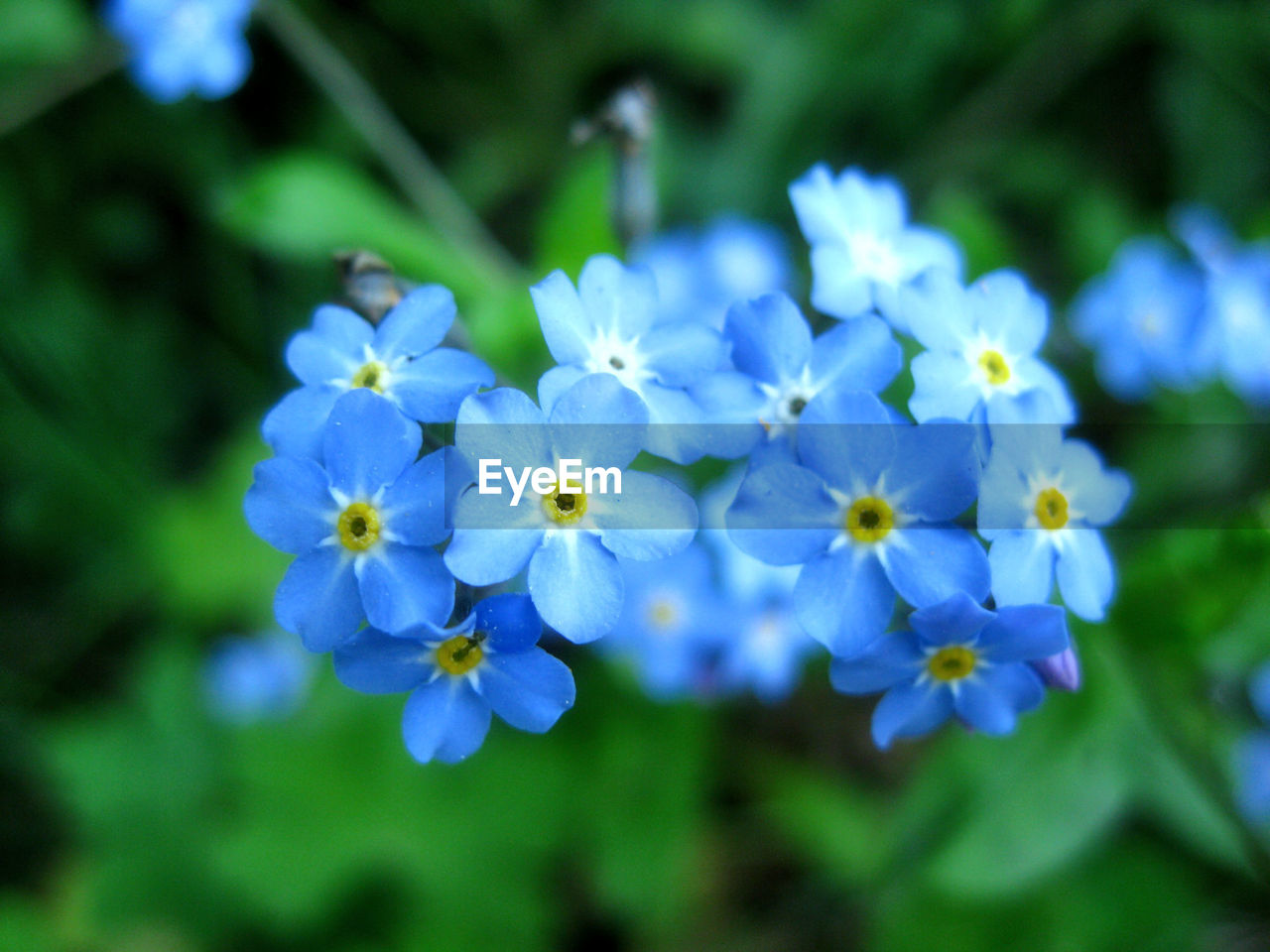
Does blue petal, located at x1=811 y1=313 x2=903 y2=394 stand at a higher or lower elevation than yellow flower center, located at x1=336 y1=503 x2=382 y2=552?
higher

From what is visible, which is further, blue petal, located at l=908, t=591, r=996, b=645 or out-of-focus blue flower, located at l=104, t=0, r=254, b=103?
out-of-focus blue flower, located at l=104, t=0, r=254, b=103

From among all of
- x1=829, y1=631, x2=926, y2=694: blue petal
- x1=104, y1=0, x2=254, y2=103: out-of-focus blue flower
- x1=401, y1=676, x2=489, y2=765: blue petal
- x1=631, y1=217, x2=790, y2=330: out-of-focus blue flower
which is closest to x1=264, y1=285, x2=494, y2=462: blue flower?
x1=401, y1=676, x2=489, y2=765: blue petal

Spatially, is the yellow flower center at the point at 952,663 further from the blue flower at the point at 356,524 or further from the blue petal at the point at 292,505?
the blue petal at the point at 292,505

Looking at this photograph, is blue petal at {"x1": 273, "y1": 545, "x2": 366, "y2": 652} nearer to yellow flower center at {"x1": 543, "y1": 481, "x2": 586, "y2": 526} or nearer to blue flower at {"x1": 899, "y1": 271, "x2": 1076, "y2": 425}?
yellow flower center at {"x1": 543, "y1": 481, "x2": 586, "y2": 526}

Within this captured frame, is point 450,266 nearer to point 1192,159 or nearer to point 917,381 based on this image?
point 917,381

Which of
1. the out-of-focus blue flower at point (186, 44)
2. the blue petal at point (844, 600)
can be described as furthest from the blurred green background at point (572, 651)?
the blue petal at point (844, 600)

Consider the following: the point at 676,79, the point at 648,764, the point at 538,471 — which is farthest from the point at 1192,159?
the point at 538,471

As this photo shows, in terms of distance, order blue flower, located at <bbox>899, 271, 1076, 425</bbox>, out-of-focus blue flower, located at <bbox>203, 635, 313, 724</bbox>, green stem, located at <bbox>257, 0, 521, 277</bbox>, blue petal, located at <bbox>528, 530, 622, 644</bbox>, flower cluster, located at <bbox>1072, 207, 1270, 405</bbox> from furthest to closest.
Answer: out-of-focus blue flower, located at <bbox>203, 635, 313, 724</bbox>
flower cluster, located at <bbox>1072, 207, 1270, 405</bbox>
green stem, located at <bbox>257, 0, 521, 277</bbox>
blue flower, located at <bbox>899, 271, 1076, 425</bbox>
blue petal, located at <bbox>528, 530, 622, 644</bbox>
